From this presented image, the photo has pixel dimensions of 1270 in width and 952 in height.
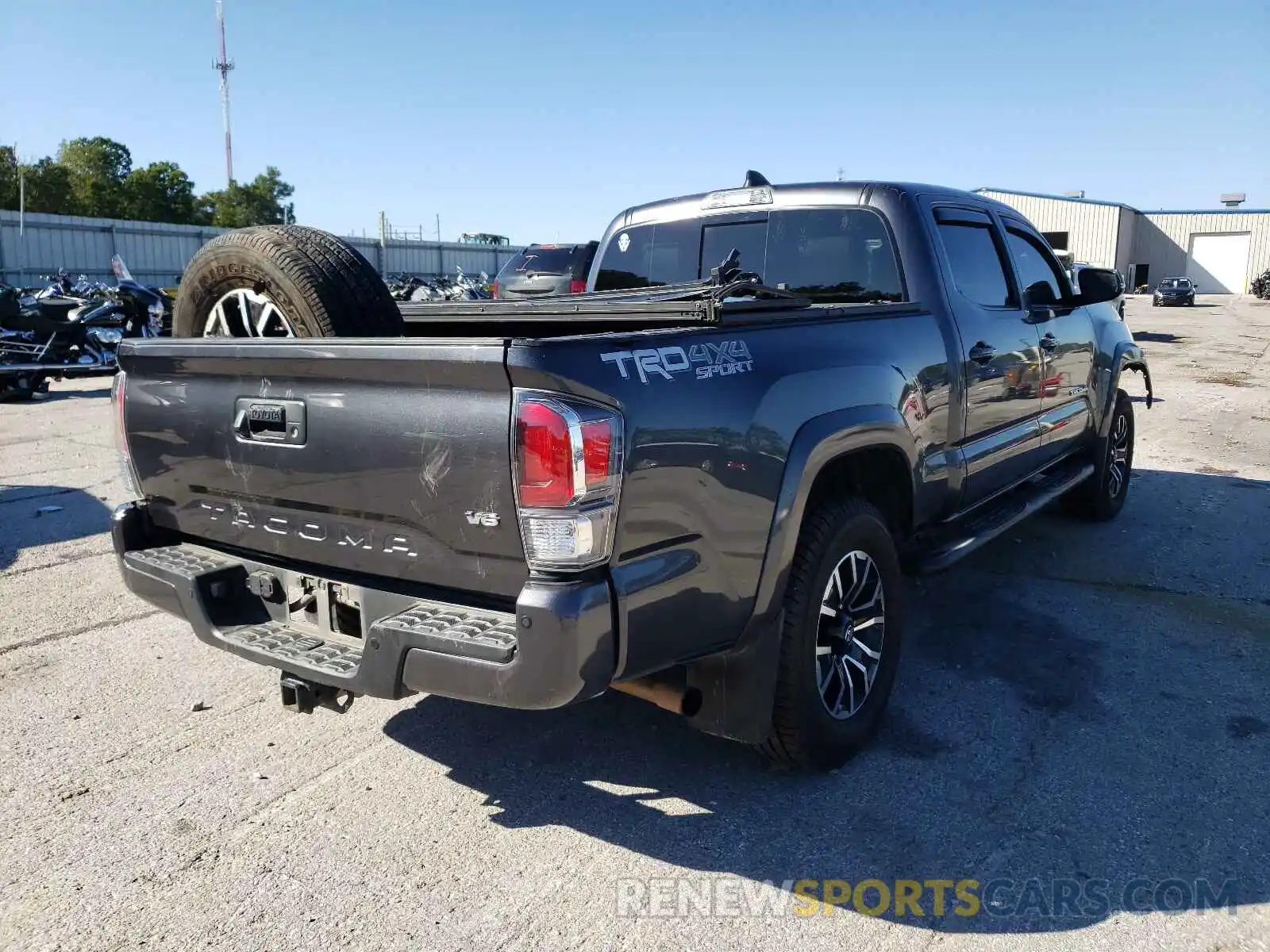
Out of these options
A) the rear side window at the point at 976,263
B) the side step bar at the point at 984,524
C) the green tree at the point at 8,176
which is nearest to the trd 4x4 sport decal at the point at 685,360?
the side step bar at the point at 984,524

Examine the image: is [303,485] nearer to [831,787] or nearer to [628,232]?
[831,787]

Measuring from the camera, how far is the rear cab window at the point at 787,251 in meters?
4.25

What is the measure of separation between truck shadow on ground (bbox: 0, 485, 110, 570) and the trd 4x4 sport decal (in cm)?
488

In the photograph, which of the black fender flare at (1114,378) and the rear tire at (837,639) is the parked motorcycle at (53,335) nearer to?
the black fender flare at (1114,378)

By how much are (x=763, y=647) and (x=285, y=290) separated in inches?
76.1

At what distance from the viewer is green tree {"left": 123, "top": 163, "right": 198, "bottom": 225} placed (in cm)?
5434

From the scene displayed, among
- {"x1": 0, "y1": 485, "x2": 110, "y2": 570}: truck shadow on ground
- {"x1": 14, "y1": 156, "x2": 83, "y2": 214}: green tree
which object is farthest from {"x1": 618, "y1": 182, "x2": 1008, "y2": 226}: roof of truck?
{"x1": 14, "y1": 156, "x2": 83, "y2": 214}: green tree

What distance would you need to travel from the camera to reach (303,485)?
9.28 feet

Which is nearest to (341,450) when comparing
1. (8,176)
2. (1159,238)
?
(8,176)

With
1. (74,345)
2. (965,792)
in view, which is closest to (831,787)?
(965,792)

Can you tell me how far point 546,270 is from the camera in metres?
16.6

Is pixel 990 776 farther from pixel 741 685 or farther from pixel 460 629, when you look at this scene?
pixel 460 629

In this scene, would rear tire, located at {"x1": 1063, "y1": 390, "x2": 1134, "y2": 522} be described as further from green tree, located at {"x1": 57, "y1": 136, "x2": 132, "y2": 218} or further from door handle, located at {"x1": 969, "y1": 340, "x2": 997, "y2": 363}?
green tree, located at {"x1": 57, "y1": 136, "x2": 132, "y2": 218}

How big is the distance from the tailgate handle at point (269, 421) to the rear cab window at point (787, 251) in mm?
2464
